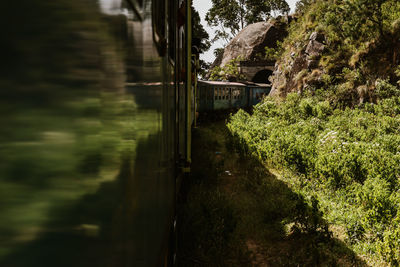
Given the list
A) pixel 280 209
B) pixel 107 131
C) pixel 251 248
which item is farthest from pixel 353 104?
pixel 107 131

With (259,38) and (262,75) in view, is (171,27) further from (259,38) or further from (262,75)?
(259,38)

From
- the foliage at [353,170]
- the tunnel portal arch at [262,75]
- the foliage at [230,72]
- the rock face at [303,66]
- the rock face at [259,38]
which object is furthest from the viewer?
the rock face at [259,38]

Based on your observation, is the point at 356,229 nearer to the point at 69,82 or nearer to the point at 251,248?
the point at 251,248

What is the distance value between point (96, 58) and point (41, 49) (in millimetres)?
303

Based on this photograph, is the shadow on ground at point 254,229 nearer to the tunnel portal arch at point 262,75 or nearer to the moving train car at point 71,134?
the moving train car at point 71,134

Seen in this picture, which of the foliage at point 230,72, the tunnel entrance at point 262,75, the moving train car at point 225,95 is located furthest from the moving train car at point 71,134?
the tunnel entrance at point 262,75

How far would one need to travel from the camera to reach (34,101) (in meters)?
0.54

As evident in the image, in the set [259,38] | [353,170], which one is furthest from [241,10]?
[353,170]

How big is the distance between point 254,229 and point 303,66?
16.5 m

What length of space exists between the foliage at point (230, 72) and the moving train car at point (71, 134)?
128ft

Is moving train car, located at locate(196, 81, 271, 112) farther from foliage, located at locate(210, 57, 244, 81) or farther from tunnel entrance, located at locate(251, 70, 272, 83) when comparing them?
tunnel entrance, located at locate(251, 70, 272, 83)

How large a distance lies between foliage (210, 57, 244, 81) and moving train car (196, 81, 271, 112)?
720cm

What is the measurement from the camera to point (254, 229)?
516 cm

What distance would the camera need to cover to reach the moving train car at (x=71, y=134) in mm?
497
